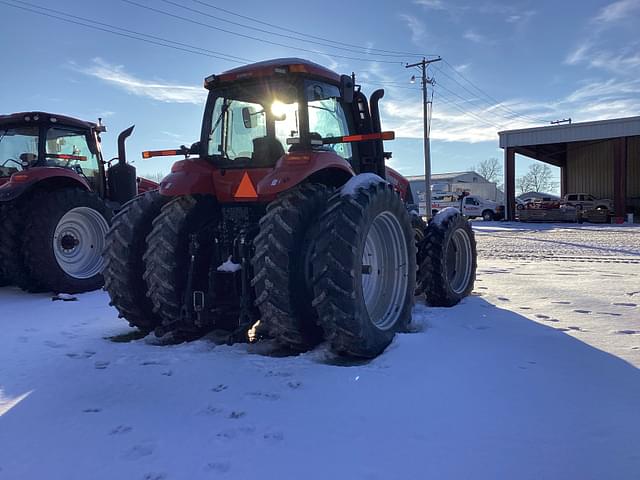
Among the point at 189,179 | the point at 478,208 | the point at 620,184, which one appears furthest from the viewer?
the point at 478,208

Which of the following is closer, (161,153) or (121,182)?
(161,153)

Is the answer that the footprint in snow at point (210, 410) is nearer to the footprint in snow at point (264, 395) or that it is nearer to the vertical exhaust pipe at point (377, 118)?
the footprint in snow at point (264, 395)

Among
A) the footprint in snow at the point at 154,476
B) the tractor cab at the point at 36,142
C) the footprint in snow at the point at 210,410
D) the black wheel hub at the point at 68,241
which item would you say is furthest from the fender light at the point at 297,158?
the tractor cab at the point at 36,142

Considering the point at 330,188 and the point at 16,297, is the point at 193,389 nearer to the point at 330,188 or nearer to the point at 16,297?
the point at 330,188

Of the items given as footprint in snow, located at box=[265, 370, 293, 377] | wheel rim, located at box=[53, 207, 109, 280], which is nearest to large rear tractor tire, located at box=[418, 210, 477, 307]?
footprint in snow, located at box=[265, 370, 293, 377]

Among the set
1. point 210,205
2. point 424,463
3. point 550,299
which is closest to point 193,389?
point 424,463

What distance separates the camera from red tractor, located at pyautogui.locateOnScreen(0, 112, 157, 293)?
7.25m

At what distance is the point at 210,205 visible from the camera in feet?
15.9

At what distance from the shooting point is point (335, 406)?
307 centimetres

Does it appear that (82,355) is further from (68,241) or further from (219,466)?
(68,241)

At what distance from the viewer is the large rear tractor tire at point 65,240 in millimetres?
7207

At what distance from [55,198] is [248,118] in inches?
169

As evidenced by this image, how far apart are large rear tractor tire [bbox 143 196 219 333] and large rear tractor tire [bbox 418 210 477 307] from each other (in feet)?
8.73

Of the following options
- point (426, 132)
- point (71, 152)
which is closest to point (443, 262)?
point (71, 152)
